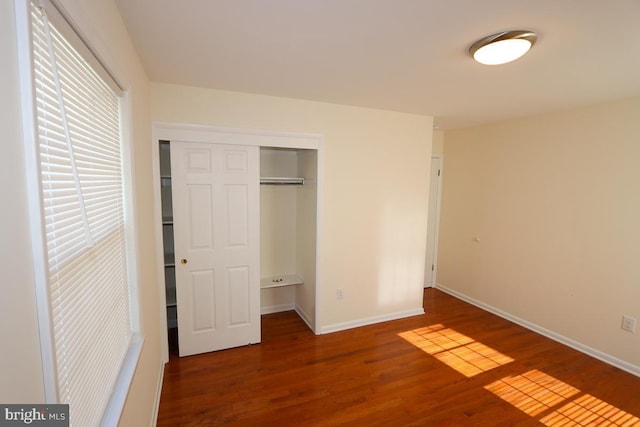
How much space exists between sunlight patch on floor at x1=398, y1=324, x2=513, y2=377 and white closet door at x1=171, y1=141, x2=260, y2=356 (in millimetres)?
1784

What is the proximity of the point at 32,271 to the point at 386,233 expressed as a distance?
320 centimetres

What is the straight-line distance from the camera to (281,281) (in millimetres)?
3561

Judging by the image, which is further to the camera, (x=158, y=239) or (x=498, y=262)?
(x=498, y=262)

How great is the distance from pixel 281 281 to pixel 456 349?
2.00m

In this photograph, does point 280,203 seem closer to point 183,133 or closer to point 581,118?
point 183,133

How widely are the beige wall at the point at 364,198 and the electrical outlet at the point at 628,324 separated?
187 centimetres

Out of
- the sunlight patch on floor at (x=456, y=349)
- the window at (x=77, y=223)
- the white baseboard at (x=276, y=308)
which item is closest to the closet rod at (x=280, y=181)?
the white baseboard at (x=276, y=308)

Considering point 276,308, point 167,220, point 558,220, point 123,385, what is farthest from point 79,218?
point 558,220

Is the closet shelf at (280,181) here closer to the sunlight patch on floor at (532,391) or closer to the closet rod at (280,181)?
the closet rod at (280,181)

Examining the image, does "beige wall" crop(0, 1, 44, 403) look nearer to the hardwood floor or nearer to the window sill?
the window sill

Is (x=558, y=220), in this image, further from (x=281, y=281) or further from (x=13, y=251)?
(x=13, y=251)

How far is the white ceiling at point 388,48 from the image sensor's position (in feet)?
4.63

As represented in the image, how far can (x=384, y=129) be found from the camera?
3.36 metres

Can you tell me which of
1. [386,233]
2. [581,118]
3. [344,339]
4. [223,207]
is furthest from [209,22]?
[581,118]
